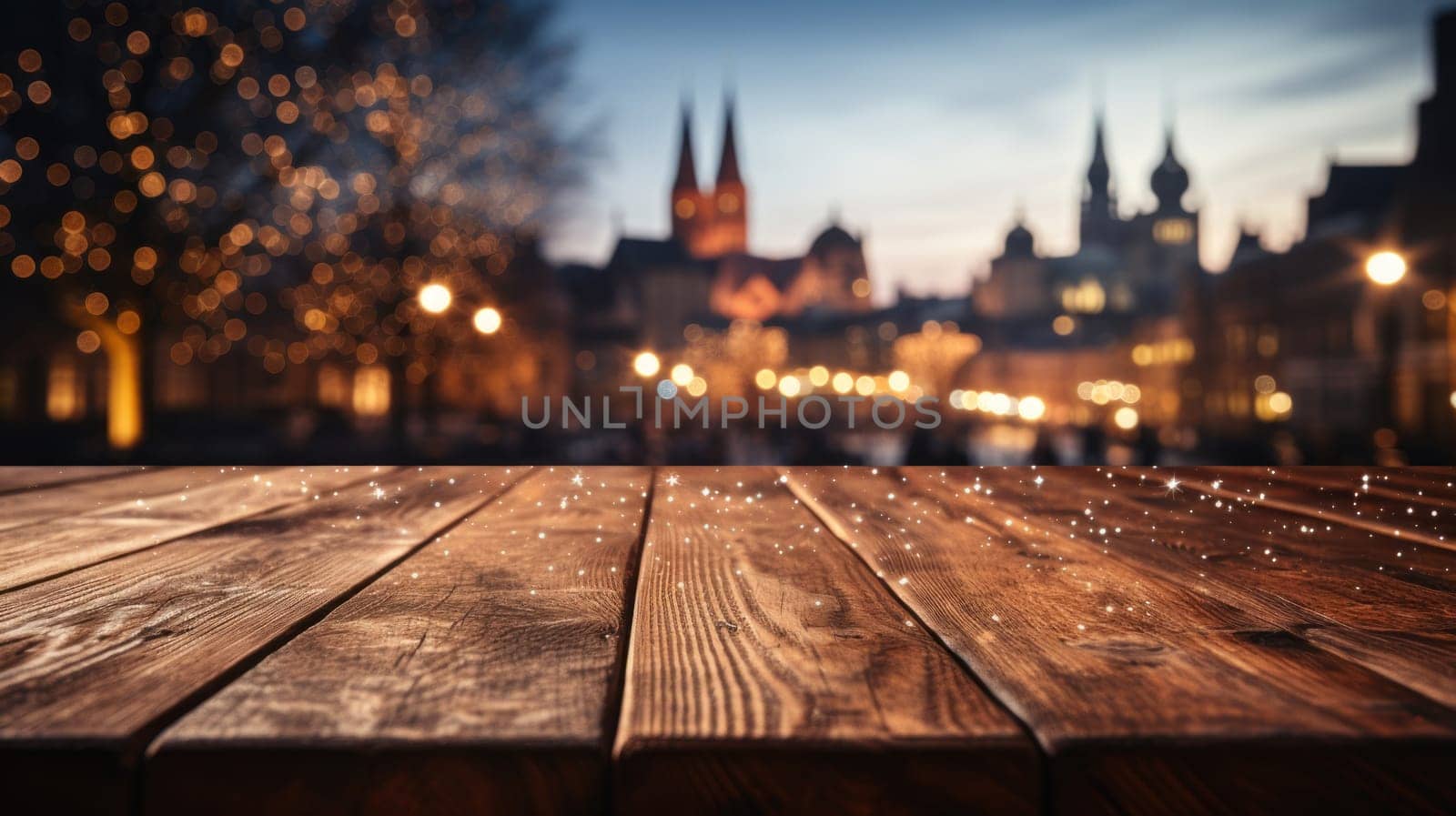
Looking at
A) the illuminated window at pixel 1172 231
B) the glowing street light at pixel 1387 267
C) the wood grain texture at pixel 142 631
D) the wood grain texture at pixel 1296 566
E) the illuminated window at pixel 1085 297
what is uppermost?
the illuminated window at pixel 1172 231

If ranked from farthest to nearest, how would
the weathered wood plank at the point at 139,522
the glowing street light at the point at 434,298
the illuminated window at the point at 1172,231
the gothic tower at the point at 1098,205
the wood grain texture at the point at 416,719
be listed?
the gothic tower at the point at 1098,205
the illuminated window at the point at 1172,231
the glowing street light at the point at 434,298
the weathered wood plank at the point at 139,522
the wood grain texture at the point at 416,719

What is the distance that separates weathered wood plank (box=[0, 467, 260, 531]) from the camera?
2109 mm

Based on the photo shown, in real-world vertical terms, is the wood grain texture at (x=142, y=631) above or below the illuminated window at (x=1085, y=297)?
below

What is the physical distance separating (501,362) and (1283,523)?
28062 millimetres

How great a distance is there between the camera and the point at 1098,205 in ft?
461

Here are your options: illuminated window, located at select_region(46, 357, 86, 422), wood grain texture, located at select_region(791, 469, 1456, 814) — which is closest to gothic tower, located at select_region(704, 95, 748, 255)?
illuminated window, located at select_region(46, 357, 86, 422)

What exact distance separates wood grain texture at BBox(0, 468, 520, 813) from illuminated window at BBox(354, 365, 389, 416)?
104ft

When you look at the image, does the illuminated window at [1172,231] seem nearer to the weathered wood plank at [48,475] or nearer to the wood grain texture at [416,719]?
the weathered wood plank at [48,475]

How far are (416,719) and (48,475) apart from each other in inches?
A: 122

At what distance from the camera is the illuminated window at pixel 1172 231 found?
398ft

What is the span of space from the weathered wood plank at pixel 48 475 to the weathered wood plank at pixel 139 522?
0.19 meters

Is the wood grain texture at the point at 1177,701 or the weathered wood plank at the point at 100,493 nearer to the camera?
the wood grain texture at the point at 1177,701

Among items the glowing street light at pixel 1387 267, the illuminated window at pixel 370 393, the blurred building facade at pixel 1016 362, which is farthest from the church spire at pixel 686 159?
the glowing street light at pixel 1387 267

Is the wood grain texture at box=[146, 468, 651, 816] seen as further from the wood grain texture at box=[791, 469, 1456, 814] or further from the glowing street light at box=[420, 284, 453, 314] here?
the glowing street light at box=[420, 284, 453, 314]
